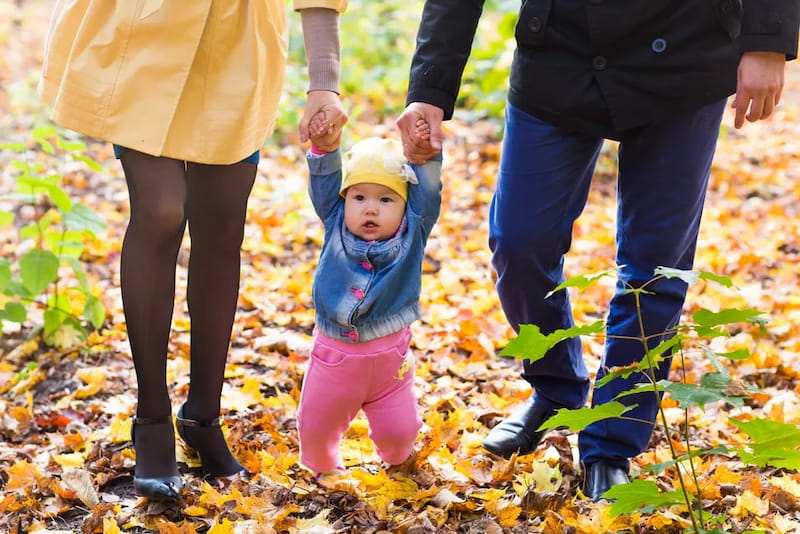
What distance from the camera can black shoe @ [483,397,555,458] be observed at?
2.92 meters

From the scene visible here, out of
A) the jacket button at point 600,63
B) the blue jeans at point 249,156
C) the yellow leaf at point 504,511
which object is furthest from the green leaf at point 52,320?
the jacket button at point 600,63

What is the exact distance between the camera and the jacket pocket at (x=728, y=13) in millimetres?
2354

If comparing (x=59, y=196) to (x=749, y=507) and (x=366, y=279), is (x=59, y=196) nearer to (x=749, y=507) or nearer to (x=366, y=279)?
(x=366, y=279)

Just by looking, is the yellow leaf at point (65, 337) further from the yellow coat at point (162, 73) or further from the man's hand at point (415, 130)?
the man's hand at point (415, 130)

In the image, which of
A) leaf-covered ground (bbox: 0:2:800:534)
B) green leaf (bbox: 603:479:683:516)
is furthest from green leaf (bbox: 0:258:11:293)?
green leaf (bbox: 603:479:683:516)

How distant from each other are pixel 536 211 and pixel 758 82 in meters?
0.68

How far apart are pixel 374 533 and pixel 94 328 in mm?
2037

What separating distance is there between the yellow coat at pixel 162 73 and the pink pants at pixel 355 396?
0.61 m

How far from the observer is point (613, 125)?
2.49 m

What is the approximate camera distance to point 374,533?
7.89ft

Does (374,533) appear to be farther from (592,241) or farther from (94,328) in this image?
(592,241)

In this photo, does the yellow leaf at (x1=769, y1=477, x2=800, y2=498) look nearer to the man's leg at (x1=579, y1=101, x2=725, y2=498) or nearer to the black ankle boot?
the man's leg at (x1=579, y1=101, x2=725, y2=498)

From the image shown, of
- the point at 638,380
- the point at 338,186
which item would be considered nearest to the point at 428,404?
the point at 638,380

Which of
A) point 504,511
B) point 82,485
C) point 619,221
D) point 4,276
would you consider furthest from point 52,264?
point 619,221
